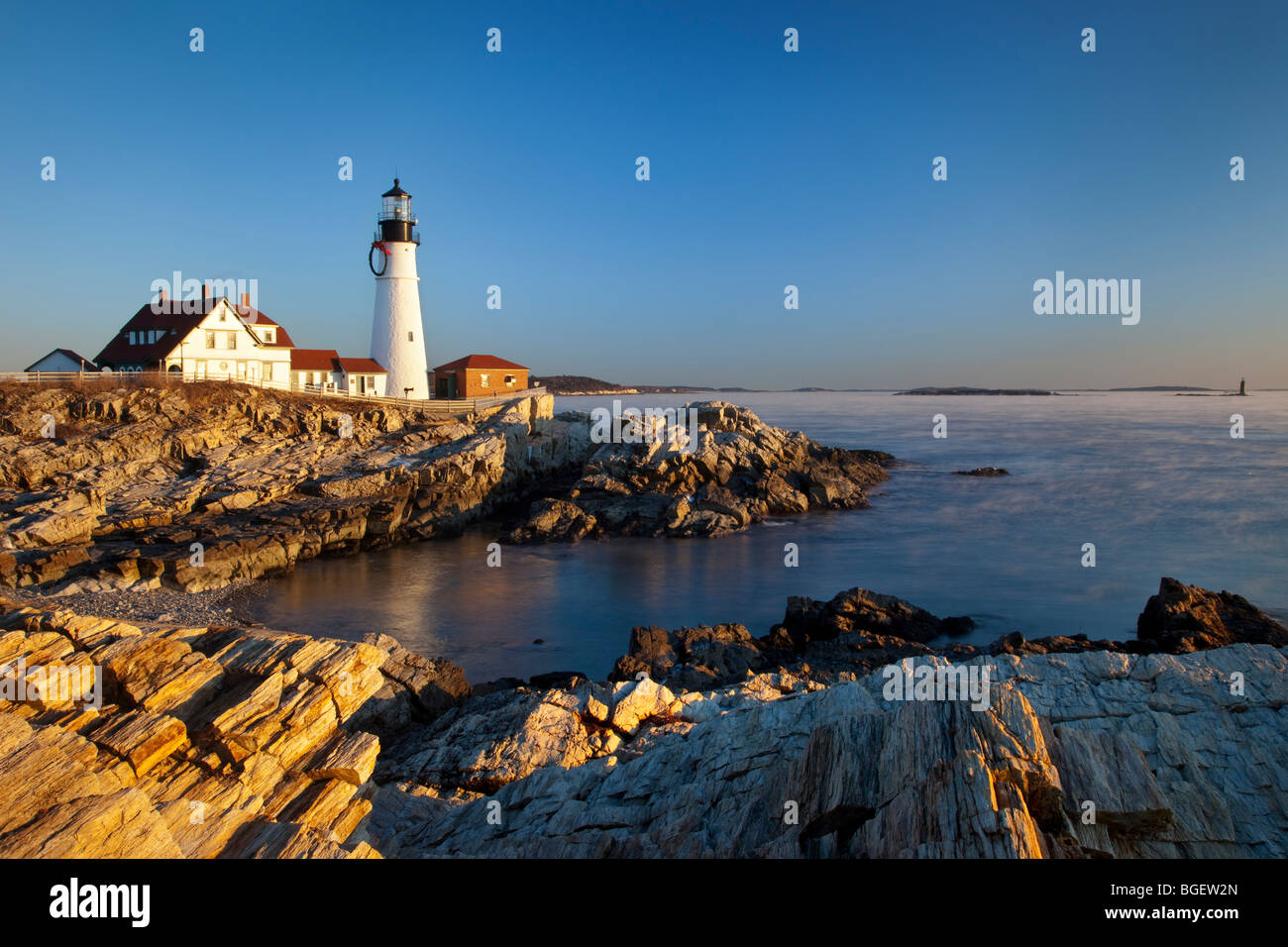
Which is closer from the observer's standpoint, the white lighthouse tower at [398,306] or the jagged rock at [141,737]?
the jagged rock at [141,737]

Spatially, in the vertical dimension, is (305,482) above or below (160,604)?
above

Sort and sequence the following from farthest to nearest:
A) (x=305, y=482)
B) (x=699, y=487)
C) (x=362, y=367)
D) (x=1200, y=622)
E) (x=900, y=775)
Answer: (x=362, y=367) < (x=699, y=487) < (x=305, y=482) < (x=1200, y=622) < (x=900, y=775)

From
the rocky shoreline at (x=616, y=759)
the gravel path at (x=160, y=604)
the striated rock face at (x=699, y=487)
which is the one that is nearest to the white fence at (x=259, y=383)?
the striated rock face at (x=699, y=487)

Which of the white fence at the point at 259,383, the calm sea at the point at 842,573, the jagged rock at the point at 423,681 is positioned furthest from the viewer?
the white fence at the point at 259,383

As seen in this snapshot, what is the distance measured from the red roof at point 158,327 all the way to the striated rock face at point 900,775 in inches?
1212

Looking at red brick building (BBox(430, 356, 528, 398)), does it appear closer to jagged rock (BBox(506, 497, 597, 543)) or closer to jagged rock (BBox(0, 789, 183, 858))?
jagged rock (BBox(506, 497, 597, 543))

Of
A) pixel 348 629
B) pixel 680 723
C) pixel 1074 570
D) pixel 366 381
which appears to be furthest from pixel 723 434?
pixel 680 723

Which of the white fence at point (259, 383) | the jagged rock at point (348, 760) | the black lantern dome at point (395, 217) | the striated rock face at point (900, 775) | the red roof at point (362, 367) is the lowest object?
the jagged rock at point (348, 760)

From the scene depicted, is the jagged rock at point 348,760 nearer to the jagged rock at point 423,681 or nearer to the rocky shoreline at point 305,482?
the jagged rock at point 423,681

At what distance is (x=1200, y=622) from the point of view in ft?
42.7

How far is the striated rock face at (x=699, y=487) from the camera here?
1017 inches

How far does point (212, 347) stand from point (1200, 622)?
35.7 meters

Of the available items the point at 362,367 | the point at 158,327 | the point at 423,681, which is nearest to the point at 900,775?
the point at 423,681

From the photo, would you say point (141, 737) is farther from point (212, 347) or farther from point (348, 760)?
point (212, 347)
